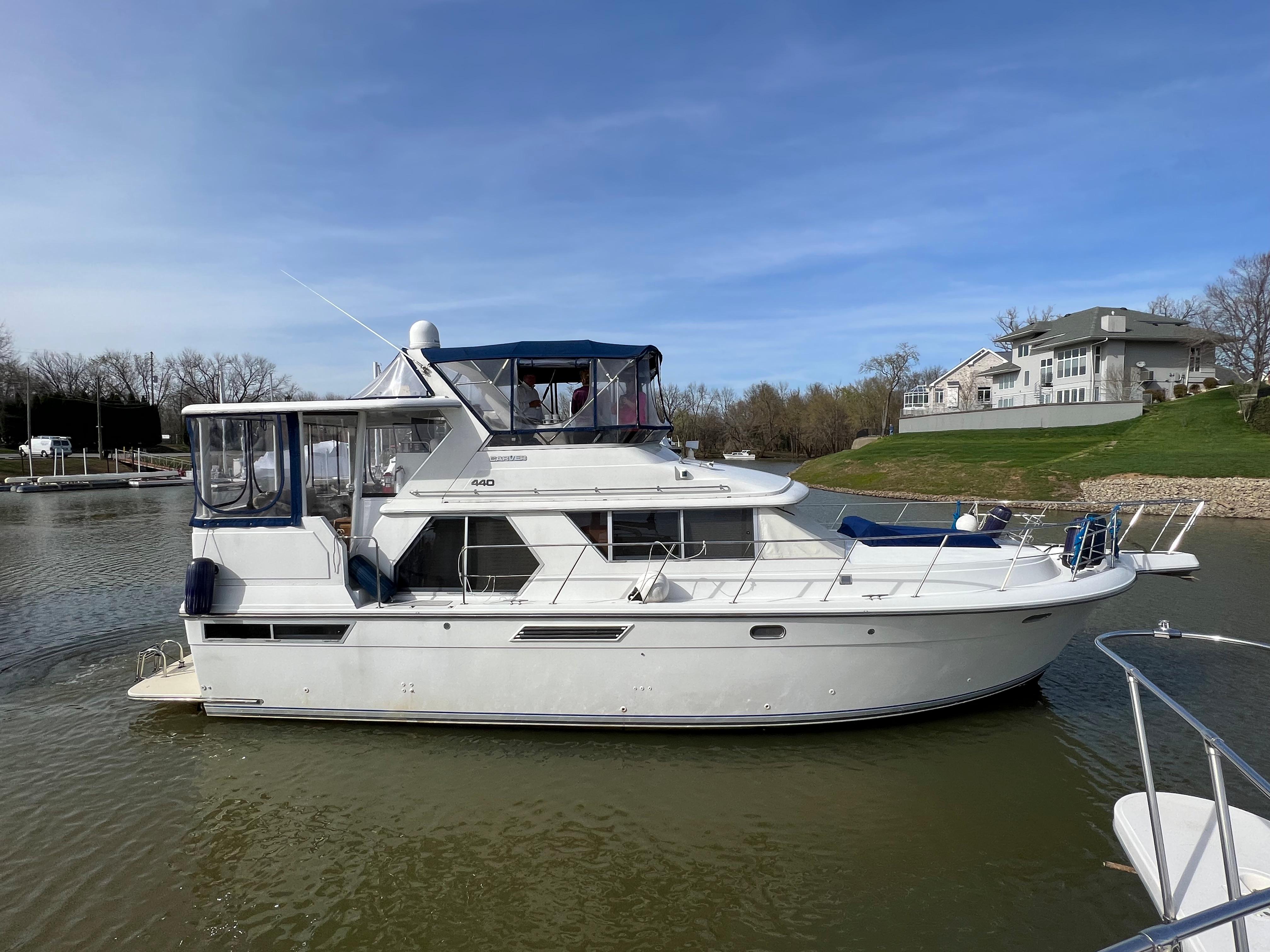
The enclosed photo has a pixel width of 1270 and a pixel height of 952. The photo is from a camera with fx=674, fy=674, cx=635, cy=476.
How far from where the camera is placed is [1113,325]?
1815 inches

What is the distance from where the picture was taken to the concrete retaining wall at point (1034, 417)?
Answer: 40.0 meters

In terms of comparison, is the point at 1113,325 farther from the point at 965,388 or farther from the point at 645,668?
the point at 645,668

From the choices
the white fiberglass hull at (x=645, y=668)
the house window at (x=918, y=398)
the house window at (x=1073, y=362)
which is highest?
the house window at (x=1073, y=362)

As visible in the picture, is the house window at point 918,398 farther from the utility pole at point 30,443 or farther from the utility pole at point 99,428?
the utility pole at point 99,428

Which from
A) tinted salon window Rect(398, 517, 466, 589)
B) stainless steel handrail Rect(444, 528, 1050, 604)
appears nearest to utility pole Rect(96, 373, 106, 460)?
tinted salon window Rect(398, 517, 466, 589)

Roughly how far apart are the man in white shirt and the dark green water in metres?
3.56

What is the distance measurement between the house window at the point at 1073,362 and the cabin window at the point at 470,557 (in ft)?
169

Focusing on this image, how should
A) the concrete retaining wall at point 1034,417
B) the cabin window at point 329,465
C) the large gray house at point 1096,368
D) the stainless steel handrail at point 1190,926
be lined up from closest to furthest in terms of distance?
the stainless steel handrail at point 1190,926, the cabin window at point 329,465, the concrete retaining wall at point 1034,417, the large gray house at point 1096,368

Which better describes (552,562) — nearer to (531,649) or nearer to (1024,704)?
(531,649)

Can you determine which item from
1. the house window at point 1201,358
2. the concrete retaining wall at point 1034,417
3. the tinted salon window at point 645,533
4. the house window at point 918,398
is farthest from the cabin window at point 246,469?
the house window at point 918,398

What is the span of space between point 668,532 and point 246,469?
15.9 feet

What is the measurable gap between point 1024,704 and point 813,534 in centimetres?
333

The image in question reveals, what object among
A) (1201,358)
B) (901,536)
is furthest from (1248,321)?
(901,536)

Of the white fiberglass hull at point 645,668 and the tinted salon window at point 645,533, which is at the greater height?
the tinted salon window at point 645,533
